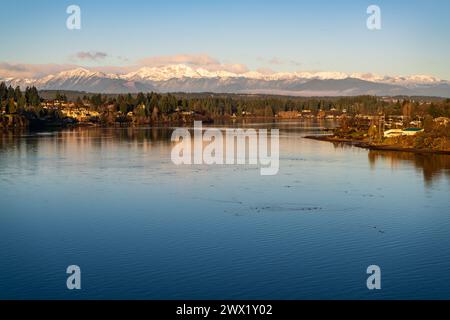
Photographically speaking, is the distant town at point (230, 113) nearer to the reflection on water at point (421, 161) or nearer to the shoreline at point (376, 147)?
the shoreline at point (376, 147)

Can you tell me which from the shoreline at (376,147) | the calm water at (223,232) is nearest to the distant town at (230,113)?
the shoreline at (376,147)

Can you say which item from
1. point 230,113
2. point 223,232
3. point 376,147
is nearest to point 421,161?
point 376,147

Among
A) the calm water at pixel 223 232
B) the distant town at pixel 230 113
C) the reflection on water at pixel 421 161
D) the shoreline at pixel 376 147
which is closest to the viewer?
the calm water at pixel 223 232

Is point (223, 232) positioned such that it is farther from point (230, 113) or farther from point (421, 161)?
point (230, 113)

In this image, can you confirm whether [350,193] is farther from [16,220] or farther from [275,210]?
[16,220]

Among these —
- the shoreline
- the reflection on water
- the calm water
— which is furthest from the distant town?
the calm water

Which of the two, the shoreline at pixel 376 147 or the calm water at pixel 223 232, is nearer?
the calm water at pixel 223 232

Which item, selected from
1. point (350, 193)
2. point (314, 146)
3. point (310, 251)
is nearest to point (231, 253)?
point (310, 251)
